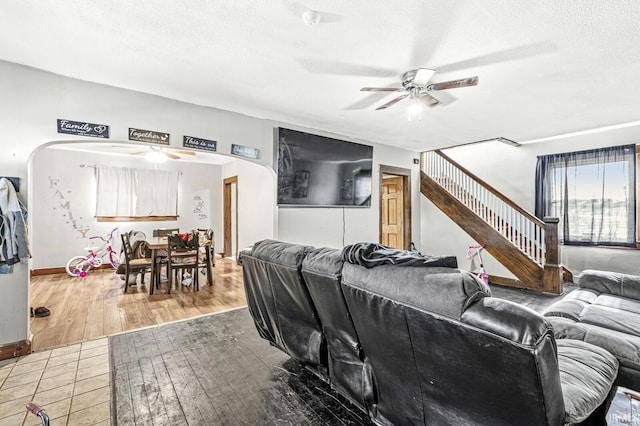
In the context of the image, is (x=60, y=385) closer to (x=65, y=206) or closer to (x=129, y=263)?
(x=129, y=263)

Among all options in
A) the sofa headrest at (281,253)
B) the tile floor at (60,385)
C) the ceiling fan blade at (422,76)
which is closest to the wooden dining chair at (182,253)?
the tile floor at (60,385)

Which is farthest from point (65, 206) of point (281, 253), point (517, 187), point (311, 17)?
point (517, 187)

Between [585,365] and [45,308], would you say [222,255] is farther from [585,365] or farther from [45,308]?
[585,365]

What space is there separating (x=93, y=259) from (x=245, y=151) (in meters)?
4.24

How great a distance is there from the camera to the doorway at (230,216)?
293 inches

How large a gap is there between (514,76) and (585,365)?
2609 millimetres

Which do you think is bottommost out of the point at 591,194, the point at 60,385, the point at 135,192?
the point at 60,385

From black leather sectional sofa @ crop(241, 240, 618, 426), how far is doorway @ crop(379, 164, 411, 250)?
445cm

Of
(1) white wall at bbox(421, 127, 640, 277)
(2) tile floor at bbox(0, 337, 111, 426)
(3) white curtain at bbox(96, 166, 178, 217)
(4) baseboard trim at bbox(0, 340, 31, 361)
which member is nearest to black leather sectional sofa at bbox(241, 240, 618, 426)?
(2) tile floor at bbox(0, 337, 111, 426)

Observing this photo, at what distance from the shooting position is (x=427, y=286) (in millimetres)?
1218

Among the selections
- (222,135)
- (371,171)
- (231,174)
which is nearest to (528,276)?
(371,171)

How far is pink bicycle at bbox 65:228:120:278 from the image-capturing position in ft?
18.7

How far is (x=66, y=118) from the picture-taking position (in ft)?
9.54

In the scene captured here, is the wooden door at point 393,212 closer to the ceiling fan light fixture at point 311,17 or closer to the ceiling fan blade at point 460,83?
the ceiling fan blade at point 460,83
